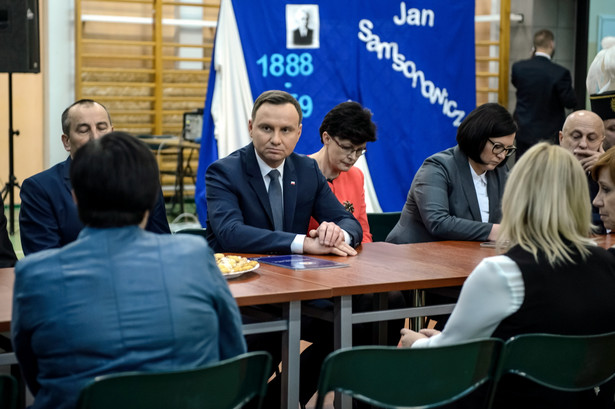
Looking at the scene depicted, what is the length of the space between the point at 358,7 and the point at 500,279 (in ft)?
17.2

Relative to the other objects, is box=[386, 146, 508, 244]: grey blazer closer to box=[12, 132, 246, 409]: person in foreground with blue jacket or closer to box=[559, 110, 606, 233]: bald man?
box=[559, 110, 606, 233]: bald man

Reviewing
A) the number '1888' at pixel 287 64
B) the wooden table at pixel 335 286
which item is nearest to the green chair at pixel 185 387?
the wooden table at pixel 335 286

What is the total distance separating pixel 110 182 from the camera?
5.65 ft

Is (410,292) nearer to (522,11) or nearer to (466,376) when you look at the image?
(466,376)

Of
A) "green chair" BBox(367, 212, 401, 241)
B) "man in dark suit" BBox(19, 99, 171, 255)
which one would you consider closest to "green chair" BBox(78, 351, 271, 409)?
"man in dark suit" BBox(19, 99, 171, 255)

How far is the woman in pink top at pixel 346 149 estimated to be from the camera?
3904mm

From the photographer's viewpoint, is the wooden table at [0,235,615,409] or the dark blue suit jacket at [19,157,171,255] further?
the dark blue suit jacket at [19,157,171,255]

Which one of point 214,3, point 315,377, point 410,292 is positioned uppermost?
point 214,3

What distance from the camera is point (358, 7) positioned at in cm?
695

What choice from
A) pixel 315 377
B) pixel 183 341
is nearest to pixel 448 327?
pixel 183 341

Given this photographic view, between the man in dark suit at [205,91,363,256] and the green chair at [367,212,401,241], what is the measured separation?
706 millimetres

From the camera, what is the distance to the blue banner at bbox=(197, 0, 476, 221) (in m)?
6.47

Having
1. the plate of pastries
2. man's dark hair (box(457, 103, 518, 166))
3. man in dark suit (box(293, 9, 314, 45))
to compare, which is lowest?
the plate of pastries

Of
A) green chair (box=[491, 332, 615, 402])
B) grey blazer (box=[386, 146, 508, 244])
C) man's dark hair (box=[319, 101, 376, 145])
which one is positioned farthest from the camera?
man's dark hair (box=[319, 101, 376, 145])
